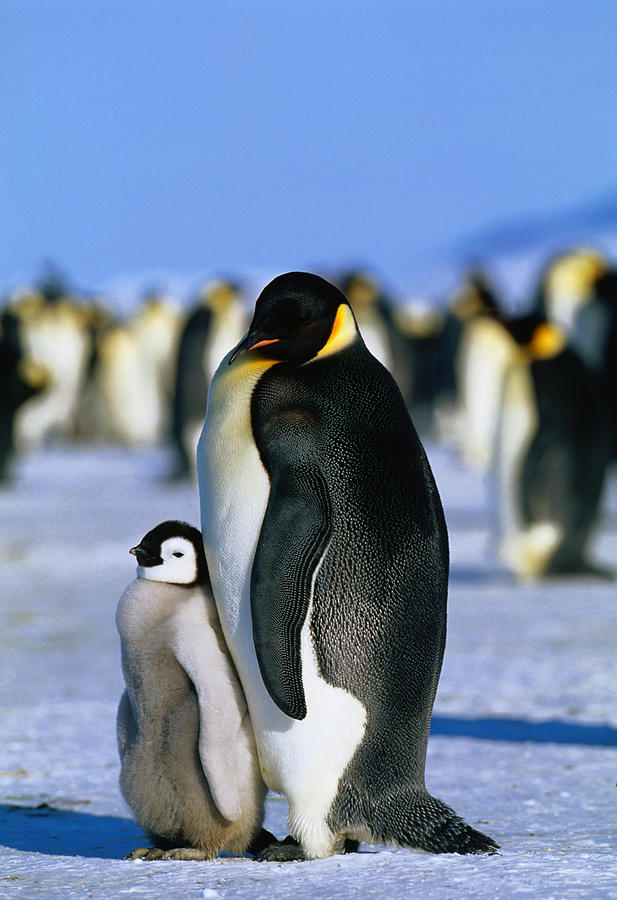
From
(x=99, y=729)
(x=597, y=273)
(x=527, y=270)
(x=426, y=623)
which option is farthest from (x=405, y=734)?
(x=527, y=270)

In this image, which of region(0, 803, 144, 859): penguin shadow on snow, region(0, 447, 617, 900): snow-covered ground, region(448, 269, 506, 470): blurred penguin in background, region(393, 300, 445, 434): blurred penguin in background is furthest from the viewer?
region(393, 300, 445, 434): blurred penguin in background

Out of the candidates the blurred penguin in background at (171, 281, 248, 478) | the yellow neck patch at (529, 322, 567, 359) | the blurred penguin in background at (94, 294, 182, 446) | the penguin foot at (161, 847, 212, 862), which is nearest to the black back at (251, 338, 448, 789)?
the penguin foot at (161, 847, 212, 862)

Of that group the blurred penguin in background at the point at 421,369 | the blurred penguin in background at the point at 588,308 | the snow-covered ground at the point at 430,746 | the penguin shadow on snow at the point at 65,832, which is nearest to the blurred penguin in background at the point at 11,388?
the snow-covered ground at the point at 430,746

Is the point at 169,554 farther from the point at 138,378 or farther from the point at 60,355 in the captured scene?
the point at 60,355

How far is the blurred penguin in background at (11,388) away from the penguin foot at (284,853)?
10309mm

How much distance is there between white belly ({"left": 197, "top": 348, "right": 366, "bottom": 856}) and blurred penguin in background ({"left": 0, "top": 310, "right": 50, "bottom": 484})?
1022 cm

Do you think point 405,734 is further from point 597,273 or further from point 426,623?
point 597,273

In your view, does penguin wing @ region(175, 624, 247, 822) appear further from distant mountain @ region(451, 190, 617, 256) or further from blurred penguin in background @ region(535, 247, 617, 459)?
distant mountain @ region(451, 190, 617, 256)

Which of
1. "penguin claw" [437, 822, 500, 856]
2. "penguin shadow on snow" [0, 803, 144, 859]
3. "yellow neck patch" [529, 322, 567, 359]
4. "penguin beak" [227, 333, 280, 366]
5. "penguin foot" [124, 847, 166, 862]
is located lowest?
"penguin shadow on snow" [0, 803, 144, 859]

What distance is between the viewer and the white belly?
2.82 metres

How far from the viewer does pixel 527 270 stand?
56688 millimetres

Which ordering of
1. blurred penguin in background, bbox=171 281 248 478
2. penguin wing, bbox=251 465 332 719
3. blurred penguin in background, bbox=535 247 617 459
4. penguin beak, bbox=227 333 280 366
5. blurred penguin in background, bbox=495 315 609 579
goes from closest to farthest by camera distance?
penguin wing, bbox=251 465 332 719, penguin beak, bbox=227 333 280 366, blurred penguin in background, bbox=495 315 609 579, blurred penguin in background, bbox=535 247 617 459, blurred penguin in background, bbox=171 281 248 478

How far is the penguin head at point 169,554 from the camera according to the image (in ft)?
9.81

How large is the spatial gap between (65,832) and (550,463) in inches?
206
